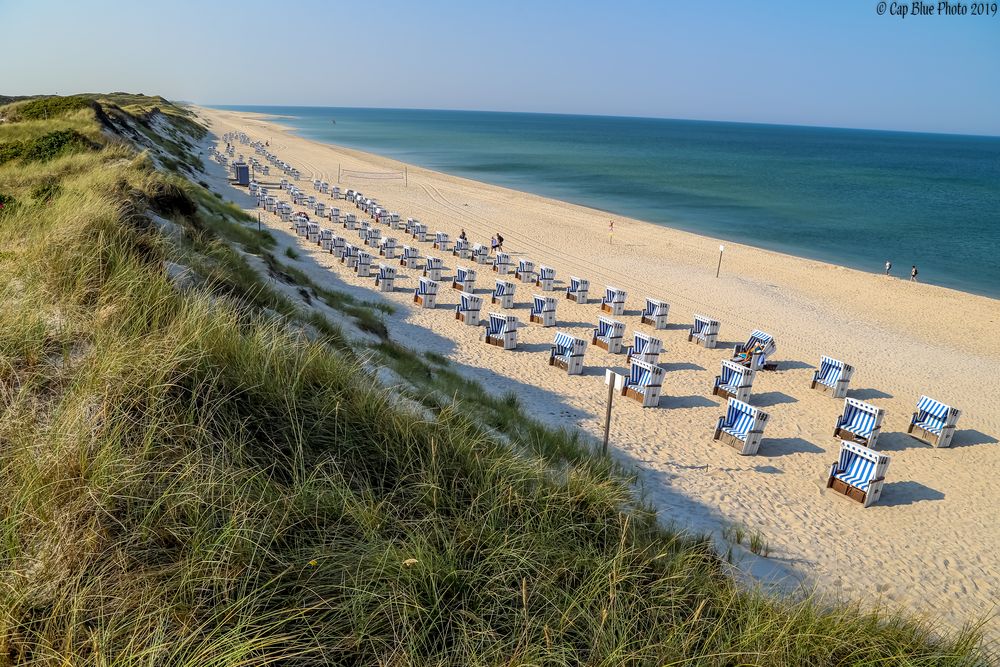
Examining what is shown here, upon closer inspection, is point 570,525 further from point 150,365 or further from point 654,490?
point 654,490

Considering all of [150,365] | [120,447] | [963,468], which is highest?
[150,365]

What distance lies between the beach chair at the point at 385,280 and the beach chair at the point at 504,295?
10.3ft

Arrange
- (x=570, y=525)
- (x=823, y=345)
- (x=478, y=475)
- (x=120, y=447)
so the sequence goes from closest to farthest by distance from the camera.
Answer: (x=120, y=447)
(x=570, y=525)
(x=478, y=475)
(x=823, y=345)

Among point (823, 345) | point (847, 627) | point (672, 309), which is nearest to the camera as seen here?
point (847, 627)

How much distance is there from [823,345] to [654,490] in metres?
10.6

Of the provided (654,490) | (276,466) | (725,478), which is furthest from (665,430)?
(276,466)

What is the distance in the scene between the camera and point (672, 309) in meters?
17.7

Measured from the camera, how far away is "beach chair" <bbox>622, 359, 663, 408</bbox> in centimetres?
1102

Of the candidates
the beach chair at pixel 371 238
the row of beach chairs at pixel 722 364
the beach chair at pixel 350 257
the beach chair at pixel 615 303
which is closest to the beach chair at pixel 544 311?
the row of beach chairs at pixel 722 364

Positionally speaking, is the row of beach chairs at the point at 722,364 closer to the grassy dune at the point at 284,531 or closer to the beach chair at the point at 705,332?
the beach chair at the point at 705,332

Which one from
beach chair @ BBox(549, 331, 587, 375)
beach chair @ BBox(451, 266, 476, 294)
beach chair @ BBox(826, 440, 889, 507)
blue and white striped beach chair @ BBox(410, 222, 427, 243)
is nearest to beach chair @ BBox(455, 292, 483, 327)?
beach chair @ BBox(549, 331, 587, 375)

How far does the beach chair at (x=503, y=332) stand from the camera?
44.3ft

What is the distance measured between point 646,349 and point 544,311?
3.19 m

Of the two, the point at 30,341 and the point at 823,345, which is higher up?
the point at 30,341
